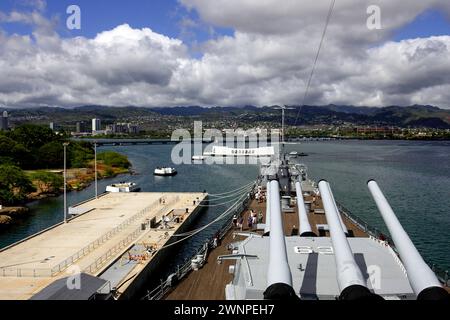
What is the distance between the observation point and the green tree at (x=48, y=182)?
66.2 meters

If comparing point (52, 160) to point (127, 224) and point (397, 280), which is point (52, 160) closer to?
point (127, 224)

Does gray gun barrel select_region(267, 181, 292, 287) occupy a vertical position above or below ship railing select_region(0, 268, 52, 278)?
above

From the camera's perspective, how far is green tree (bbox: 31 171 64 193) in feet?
217

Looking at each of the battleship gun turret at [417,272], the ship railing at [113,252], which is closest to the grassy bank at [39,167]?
the ship railing at [113,252]

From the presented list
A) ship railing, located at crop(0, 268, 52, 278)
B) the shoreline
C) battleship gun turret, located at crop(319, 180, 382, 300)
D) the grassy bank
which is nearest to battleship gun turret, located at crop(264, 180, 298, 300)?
battleship gun turret, located at crop(319, 180, 382, 300)

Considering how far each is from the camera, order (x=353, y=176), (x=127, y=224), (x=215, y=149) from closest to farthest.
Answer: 1. (x=127, y=224)
2. (x=353, y=176)
3. (x=215, y=149)

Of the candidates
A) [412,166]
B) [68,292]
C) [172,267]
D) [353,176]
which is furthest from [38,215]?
[412,166]

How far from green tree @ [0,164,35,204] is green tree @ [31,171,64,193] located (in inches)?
351

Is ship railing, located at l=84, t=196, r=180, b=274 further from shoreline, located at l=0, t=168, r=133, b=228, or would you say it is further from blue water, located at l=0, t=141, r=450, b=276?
shoreline, located at l=0, t=168, r=133, b=228

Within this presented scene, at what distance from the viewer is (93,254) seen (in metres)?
27.9

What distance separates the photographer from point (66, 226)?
124 feet

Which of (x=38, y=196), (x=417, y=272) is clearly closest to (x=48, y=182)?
(x=38, y=196)

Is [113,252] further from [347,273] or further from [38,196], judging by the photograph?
[38,196]
